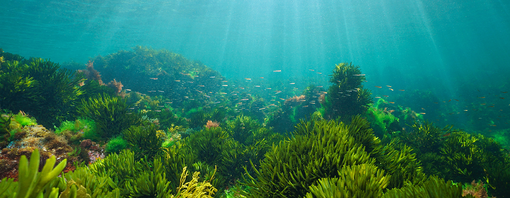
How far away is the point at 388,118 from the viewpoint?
31.0 feet

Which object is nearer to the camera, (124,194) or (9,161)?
(124,194)

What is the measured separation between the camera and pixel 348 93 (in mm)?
8508

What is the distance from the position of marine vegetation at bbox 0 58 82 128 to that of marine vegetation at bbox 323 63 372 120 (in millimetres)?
11651

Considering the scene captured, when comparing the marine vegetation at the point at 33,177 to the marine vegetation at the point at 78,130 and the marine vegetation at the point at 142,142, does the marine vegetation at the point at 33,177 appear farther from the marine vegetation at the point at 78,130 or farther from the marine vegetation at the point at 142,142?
the marine vegetation at the point at 78,130

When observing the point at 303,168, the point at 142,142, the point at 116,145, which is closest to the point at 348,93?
the point at 303,168

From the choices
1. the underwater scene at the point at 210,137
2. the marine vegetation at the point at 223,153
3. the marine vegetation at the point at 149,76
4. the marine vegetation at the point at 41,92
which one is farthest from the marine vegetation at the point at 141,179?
the marine vegetation at the point at 149,76

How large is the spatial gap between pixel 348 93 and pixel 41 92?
1255 cm

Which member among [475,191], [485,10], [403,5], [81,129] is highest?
[403,5]

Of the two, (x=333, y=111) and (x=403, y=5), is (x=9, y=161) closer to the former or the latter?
(x=333, y=111)

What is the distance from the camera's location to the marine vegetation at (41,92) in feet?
18.4

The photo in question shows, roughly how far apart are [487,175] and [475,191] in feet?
2.52

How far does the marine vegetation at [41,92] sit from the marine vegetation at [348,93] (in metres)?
11.7

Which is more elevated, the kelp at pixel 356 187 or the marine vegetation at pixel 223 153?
the marine vegetation at pixel 223 153

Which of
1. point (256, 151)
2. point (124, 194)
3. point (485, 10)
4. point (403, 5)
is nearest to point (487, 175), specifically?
point (256, 151)
